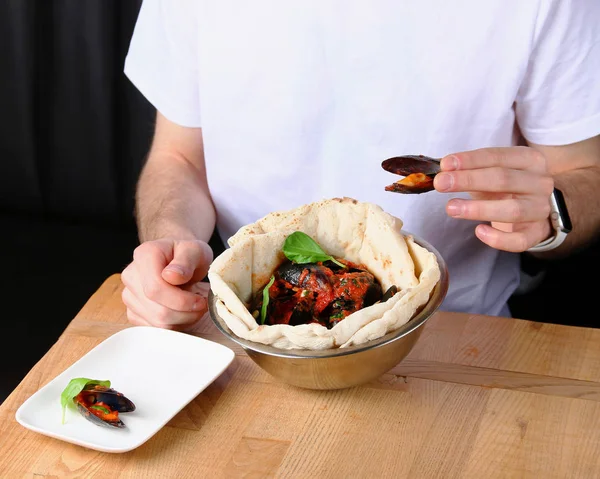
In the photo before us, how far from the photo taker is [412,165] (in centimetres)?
114

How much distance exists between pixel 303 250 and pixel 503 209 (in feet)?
1.04

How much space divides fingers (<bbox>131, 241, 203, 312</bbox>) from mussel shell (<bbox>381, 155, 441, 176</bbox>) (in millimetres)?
383

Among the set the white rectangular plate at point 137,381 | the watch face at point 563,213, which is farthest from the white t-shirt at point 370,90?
the white rectangular plate at point 137,381

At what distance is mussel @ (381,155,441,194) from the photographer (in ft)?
3.71

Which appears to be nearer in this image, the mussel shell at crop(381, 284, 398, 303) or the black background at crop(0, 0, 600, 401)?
the mussel shell at crop(381, 284, 398, 303)

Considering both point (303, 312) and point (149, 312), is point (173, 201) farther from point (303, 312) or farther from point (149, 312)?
point (303, 312)

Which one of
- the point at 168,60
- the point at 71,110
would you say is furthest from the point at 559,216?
the point at 71,110

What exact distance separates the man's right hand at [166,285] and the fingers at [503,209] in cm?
44

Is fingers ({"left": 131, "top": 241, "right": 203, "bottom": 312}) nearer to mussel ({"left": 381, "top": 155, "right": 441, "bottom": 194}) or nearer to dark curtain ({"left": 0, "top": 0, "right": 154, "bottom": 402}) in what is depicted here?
mussel ({"left": 381, "top": 155, "right": 441, "bottom": 194})

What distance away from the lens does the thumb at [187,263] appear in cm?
125

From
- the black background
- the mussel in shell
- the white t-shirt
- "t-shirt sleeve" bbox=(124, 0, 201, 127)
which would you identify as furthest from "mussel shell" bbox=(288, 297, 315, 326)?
the black background

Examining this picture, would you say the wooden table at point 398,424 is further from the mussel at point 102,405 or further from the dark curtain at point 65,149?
the dark curtain at point 65,149

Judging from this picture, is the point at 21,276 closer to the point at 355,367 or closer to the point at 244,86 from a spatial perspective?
the point at 244,86

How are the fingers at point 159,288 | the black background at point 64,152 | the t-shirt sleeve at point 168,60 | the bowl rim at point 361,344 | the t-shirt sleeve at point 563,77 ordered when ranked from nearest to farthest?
the bowl rim at point 361,344, the fingers at point 159,288, the t-shirt sleeve at point 563,77, the t-shirt sleeve at point 168,60, the black background at point 64,152
